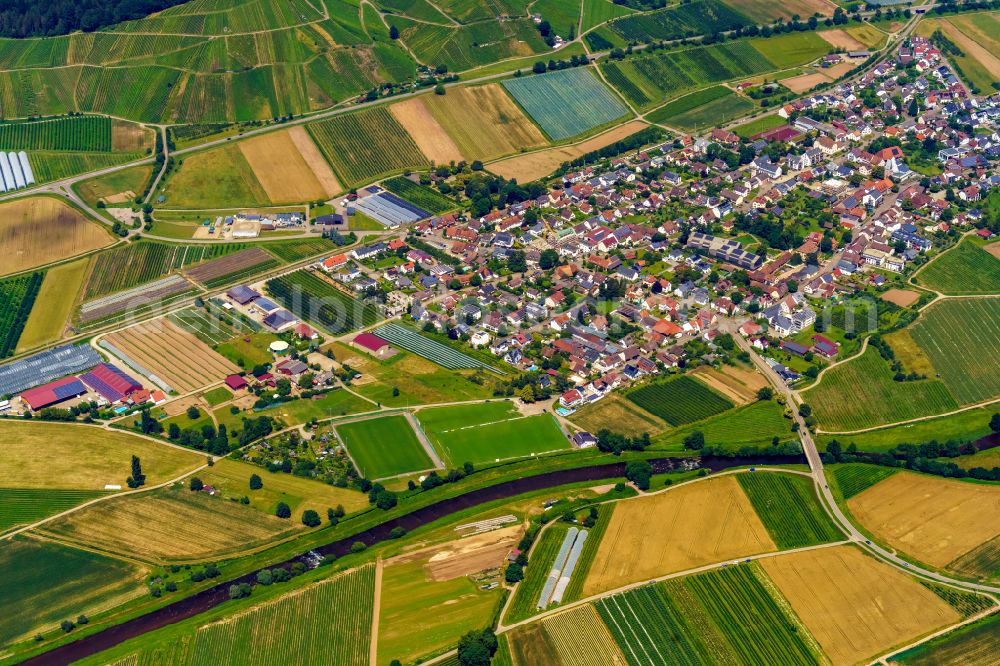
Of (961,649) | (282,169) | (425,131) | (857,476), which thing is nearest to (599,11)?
(425,131)

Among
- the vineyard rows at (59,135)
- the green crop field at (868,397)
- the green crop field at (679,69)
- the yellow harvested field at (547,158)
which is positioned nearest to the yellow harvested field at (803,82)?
the green crop field at (679,69)

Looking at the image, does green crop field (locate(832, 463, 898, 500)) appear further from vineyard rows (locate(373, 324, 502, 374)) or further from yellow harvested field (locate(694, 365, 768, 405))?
vineyard rows (locate(373, 324, 502, 374))

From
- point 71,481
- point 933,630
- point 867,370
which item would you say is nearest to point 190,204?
point 71,481

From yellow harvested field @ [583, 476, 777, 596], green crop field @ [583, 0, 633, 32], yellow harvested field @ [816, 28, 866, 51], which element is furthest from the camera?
green crop field @ [583, 0, 633, 32]

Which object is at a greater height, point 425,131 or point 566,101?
point 566,101

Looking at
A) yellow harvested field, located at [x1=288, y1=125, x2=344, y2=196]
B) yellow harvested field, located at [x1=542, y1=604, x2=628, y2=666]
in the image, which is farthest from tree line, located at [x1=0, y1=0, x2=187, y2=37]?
yellow harvested field, located at [x1=542, y1=604, x2=628, y2=666]

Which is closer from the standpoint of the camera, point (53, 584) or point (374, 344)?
point (53, 584)

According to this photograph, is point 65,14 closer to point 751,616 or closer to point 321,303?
point 321,303
